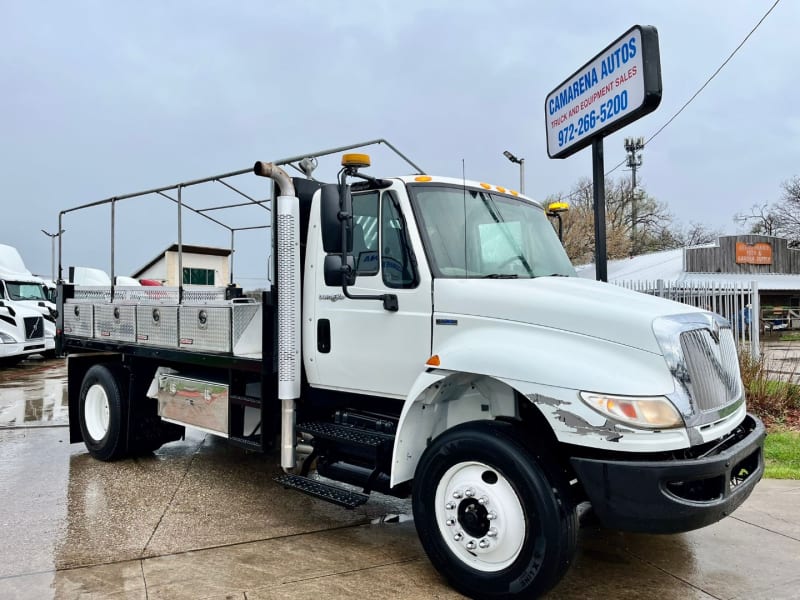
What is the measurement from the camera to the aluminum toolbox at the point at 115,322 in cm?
634

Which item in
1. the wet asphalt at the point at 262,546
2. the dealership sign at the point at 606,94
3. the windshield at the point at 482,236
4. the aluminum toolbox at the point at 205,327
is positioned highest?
the dealership sign at the point at 606,94

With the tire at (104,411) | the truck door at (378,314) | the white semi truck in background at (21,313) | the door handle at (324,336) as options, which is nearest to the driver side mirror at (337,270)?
the truck door at (378,314)

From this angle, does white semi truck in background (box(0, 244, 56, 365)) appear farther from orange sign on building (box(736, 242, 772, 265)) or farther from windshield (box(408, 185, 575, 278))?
orange sign on building (box(736, 242, 772, 265))

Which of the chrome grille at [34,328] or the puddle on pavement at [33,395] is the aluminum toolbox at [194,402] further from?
the chrome grille at [34,328]

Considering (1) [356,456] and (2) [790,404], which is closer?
(1) [356,456]

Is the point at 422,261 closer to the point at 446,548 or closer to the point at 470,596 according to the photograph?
the point at 446,548

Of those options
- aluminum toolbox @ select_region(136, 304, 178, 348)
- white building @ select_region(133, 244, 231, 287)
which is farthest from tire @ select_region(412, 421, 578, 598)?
white building @ select_region(133, 244, 231, 287)

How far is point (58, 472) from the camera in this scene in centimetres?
638

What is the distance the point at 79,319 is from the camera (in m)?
7.13

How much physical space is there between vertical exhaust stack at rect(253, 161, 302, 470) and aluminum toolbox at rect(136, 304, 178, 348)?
1.64 m

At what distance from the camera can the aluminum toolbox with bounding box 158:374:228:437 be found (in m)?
5.35

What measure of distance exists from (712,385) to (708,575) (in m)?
1.37

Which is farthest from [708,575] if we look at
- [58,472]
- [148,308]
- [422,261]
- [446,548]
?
[58,472]

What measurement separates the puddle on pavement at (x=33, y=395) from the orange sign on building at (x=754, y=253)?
97.4 feet
